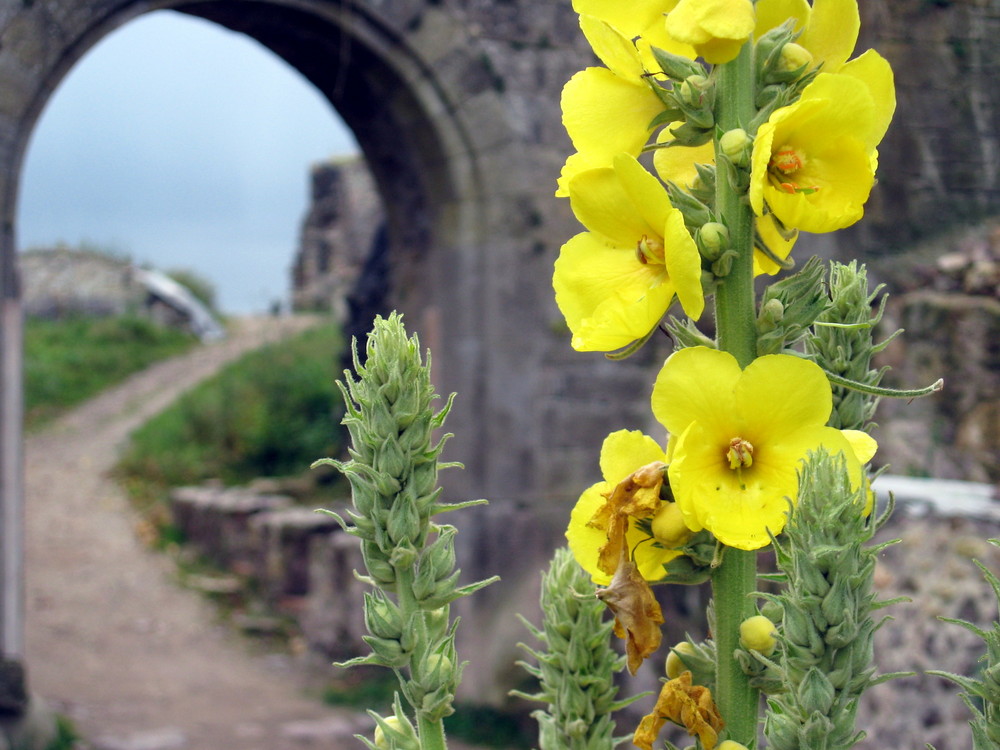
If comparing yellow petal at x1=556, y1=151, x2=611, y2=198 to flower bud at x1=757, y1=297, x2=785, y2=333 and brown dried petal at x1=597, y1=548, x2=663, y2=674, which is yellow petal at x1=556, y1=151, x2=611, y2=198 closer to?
flower bud at x1=757, y1=297, x2=785, y2=333

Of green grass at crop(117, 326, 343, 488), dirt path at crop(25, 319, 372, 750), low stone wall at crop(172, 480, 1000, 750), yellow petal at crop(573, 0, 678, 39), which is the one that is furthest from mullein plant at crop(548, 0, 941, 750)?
green grass at crop(117, 326, 343, 488)

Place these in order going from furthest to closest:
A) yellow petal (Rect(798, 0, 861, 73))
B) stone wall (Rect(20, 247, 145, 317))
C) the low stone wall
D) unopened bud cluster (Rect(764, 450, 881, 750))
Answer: stone wall (Rect(20, 247, 145, 317)) < the low stone wall < yellow petal (Rect(798, 0, 861, 73)) < unopened bud cluster (Rect(764, 450, 881, 750))

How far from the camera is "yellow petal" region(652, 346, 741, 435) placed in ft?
2.67

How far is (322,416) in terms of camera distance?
11758mm

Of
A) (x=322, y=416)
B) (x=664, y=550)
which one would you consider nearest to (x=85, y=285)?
(x=322, y=416)

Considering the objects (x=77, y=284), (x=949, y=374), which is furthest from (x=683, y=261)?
(x=77, y=284)

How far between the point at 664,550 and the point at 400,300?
21.9 feet

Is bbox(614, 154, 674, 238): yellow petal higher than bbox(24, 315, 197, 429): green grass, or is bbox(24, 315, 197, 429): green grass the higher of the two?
bbox(24, 315, 197, 429): green grass

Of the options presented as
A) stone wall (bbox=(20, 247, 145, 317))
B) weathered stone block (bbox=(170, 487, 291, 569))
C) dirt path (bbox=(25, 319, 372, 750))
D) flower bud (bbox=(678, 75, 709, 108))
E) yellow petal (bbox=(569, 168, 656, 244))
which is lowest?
dirt path (bbox=(25, 319, 372, 750))

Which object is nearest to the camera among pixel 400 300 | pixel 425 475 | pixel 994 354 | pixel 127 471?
pixel 425 475

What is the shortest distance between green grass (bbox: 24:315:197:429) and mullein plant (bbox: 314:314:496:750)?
14829mm

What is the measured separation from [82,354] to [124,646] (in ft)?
29.5

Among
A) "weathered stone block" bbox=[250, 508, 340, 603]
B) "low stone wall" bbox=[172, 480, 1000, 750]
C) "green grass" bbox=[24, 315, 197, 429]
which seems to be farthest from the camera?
"green grass" bbox=[24, 315, 197, 429]

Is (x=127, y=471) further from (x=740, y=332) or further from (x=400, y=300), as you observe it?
(x=740, y=332)
